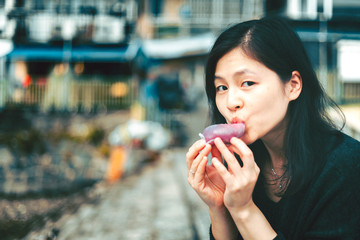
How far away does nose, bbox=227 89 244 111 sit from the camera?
4.18ft

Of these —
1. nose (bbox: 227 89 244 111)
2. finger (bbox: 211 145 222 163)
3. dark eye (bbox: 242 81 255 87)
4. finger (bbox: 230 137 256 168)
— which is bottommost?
finger (bbox: 211 145 222 163)

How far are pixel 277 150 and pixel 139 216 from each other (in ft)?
11.3

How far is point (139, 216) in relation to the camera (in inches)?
178

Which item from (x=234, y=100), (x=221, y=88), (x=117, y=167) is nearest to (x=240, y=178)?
(x=234, y=100)

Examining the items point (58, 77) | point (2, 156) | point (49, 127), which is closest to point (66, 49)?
point (58, 77)

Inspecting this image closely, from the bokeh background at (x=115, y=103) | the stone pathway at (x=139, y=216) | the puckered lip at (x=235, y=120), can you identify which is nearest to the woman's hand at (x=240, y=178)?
the puckered lip at (x=235, y=120)

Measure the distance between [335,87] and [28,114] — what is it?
1266 cm

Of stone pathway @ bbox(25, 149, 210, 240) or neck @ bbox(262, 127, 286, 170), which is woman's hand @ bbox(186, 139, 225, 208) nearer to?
neck @ bbox(262, 127, 286, 170)

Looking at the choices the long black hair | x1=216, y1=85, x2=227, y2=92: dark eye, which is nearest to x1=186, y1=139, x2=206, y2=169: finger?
x1=216, y1=85, x2=227, y2=92: dark eye

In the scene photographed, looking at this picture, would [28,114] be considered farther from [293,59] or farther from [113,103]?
[293,59]

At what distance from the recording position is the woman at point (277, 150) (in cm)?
117

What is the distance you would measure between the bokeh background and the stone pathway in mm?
19

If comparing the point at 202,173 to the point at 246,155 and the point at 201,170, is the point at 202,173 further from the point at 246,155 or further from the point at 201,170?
the point at 246,155

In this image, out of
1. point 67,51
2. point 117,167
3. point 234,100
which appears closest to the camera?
point 234,100
